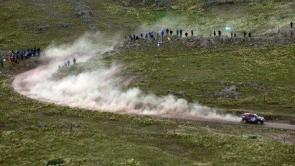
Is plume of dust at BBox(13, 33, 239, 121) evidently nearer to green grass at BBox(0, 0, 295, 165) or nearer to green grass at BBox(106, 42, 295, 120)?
green grass at BBox(0, 0, 295, 165)

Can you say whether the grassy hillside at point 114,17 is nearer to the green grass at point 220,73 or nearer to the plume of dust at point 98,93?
the green grass at point 220,73

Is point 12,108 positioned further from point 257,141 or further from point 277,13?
point 277,13

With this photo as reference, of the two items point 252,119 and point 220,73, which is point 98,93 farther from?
point 252,119

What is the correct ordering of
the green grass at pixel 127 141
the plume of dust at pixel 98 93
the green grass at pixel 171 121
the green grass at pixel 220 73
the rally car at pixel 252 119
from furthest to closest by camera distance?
the green grass at pixel 220 73 → the plume of dust at pixel 98 93 → the rally car at pixel 252 119 → the green grass at pixel 171 121 → the green grass at pixel 127 141

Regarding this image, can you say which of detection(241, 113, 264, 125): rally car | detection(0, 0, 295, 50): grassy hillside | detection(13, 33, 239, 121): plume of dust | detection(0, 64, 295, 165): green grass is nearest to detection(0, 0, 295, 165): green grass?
detection(0, 64, 295, 165): green grass

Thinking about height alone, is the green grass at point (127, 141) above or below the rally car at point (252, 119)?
below

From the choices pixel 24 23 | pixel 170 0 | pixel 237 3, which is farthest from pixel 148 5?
pixel 24 23

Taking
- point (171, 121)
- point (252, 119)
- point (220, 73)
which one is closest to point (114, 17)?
point (220, 73)

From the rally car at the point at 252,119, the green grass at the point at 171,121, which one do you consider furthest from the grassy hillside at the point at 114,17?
the rally car at the point at 252,119
